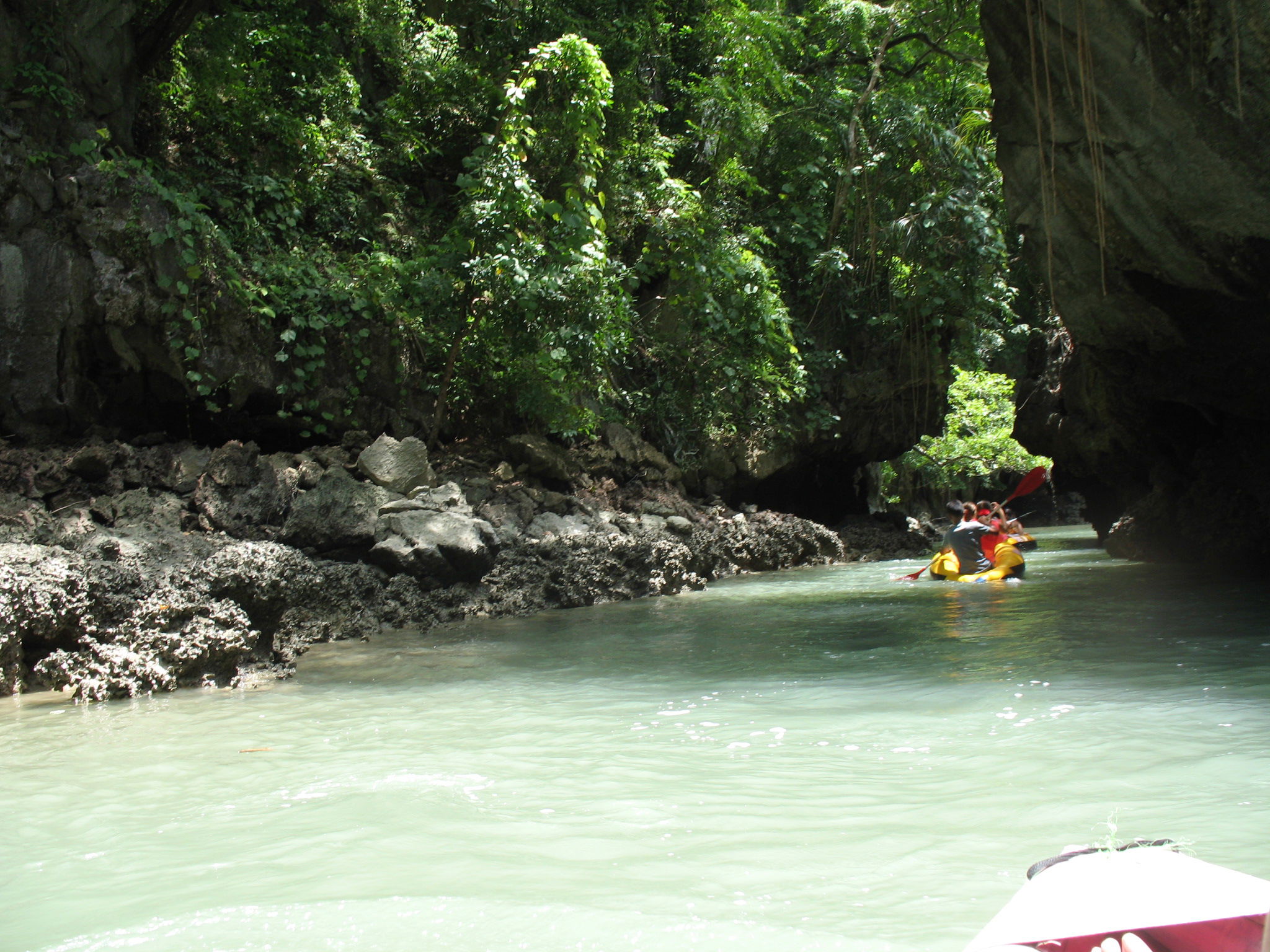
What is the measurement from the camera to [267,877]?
8.68ft

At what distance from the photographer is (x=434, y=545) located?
28.2ft

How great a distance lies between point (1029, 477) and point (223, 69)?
11.6 meters

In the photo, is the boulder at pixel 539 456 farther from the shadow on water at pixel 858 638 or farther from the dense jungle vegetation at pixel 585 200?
the shadow on water at pixel 858 638

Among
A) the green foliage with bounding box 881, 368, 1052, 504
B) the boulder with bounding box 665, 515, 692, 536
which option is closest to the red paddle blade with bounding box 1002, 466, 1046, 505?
the boulder with bounding box 665, 515, 692, 536

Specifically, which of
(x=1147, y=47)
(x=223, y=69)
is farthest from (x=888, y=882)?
(x=223, y=69)

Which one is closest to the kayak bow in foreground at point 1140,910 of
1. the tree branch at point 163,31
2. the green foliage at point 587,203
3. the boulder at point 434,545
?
the boulder at point 434,545

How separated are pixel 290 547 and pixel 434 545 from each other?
1.30 meters

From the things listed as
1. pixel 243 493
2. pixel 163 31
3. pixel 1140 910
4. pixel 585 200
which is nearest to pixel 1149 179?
pixel 1140 910

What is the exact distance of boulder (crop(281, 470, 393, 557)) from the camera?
8234mm

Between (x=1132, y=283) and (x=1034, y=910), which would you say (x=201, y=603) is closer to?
(x=1034, y=910)

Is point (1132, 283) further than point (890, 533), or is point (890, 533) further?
point (890, 533)

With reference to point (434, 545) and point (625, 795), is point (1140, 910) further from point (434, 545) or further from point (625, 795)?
point (434, 545)

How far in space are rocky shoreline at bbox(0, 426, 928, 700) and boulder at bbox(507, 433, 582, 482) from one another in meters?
0.02

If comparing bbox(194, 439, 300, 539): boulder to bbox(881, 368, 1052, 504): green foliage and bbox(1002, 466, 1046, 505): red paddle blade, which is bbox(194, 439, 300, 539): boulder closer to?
bbox(1002, 466, 1046, 505): red paddle blade
